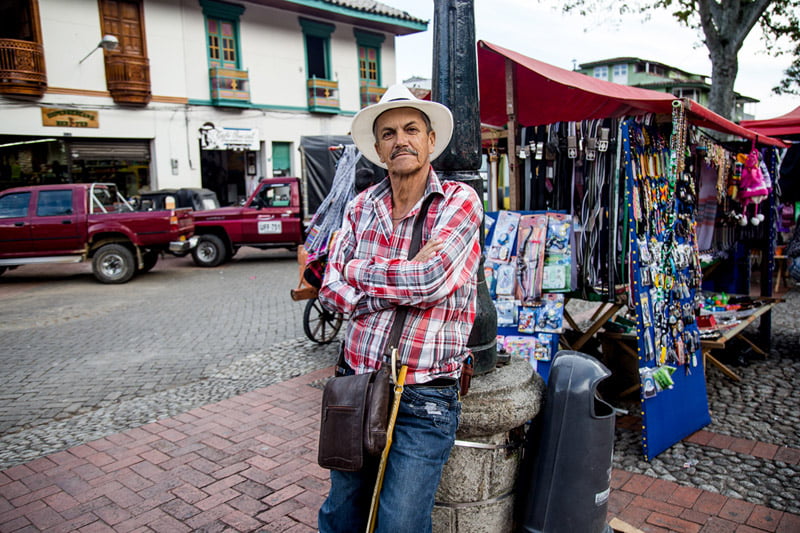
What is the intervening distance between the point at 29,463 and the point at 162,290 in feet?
23.1

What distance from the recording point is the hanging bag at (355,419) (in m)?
1.85

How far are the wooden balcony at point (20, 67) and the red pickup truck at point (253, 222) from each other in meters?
6.34

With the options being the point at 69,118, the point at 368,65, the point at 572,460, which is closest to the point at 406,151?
the point at 572,460

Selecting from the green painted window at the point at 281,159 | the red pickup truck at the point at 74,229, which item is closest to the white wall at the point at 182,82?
the green painted window at the point at 281,159

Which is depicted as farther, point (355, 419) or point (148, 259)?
point (148, 259)

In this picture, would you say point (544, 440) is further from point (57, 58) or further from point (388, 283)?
point (57, 58)

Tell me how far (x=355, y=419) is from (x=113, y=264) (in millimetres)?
11024

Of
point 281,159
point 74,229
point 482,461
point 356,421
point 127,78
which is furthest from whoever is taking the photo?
point 281,159

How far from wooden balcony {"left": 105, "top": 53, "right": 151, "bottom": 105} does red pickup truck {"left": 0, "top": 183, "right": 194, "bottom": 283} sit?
6.52 meters

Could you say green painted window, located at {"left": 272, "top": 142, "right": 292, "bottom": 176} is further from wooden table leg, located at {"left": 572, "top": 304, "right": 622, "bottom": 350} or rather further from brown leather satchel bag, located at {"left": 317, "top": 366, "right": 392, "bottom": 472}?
brown leather satchel bag, located at {"left": 317, "top": 366, "right": 392, "bottom": 472}

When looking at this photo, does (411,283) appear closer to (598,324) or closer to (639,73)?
(598,324)

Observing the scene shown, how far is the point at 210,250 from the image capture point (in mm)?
13461

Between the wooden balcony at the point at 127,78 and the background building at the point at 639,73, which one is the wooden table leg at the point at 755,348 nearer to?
the wooden balcony at the point at 127,78

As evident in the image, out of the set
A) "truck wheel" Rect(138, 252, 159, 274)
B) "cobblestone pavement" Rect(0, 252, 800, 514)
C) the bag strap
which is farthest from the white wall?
the bag strap
